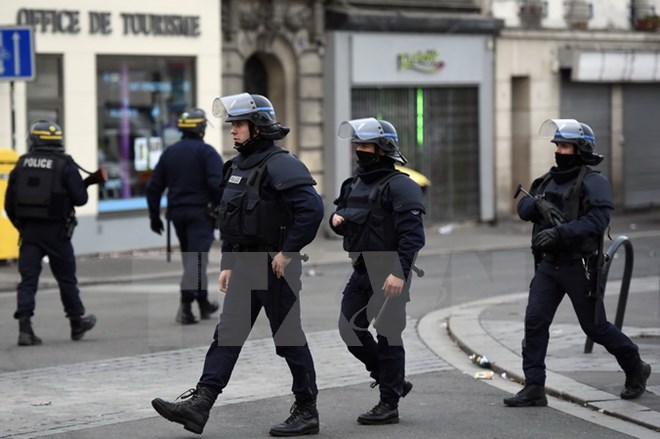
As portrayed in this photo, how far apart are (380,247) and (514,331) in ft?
12.1

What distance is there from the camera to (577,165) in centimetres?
852

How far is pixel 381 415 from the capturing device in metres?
8.04

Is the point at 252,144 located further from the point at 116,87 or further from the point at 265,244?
the point at 116,87

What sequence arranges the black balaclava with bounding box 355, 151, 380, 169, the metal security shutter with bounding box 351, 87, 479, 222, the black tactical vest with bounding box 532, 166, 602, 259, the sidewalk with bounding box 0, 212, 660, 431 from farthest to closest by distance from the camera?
1. the metal security shutter with bounding box 351, 87, 479, 222
2. the sidewalk with bounding box 0, 212, 660, 431
3. the black tactical vest with bounding box 532, 166, 602, 259
4. the black balaclava with bounding box 355, 151, 380, 169

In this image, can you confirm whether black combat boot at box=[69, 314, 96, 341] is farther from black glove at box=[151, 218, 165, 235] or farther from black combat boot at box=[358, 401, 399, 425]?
black combat boot at box=[358, 401, 399, 425]

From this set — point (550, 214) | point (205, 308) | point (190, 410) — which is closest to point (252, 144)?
point (190, 410)

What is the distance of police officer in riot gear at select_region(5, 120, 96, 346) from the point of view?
11.1 meters

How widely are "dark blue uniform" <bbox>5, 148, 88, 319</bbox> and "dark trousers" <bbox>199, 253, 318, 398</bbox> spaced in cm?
360

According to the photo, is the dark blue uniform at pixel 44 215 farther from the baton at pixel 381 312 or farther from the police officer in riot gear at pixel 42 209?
the baton at pixel 381 312

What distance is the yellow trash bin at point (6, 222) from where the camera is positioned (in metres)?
17.4

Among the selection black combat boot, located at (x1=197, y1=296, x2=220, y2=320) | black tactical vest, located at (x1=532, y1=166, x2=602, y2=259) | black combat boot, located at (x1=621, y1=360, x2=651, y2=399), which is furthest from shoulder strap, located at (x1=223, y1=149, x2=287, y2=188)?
black combat boot, located at (x1=197, y1=296, x2=220, y2=320)

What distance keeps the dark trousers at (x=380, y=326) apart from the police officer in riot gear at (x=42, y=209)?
3754 mm

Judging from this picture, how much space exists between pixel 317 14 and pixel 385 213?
14.9 m

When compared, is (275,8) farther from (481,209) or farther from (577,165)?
(577,165)
